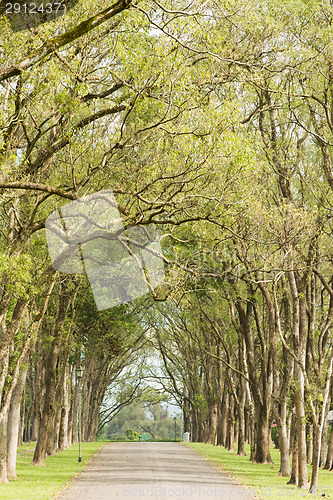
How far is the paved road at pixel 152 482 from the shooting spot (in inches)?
480

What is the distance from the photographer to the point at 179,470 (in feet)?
58.5

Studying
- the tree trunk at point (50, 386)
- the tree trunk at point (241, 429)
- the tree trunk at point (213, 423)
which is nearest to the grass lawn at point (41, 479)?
the tree trunk at point (50, 386)

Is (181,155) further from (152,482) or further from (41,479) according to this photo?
(41,479)

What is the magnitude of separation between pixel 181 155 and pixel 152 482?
27.7 ft

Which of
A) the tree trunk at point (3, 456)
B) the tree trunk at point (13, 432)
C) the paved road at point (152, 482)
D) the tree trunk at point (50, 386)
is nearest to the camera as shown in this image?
the paved road at point (152, 482)

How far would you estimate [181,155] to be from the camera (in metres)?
11.1

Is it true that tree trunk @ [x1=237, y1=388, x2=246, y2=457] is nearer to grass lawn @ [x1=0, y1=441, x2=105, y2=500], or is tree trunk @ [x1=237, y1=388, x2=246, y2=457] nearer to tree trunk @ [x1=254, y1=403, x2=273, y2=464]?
tree trunk @ [x1=254, y1=403, x2=273, y2=464]

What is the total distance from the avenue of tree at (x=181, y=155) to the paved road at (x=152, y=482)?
2058mm

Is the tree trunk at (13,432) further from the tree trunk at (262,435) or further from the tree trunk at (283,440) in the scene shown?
the tree trunk at (262,435)

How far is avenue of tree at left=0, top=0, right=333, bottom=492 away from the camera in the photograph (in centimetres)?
999

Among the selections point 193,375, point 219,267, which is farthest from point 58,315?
point 193,375

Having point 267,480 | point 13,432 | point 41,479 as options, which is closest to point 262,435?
point 267,480

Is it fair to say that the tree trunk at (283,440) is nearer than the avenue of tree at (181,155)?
No

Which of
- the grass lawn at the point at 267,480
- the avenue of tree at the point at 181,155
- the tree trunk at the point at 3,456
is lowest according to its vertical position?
the grass lawn at the point at 267,480
